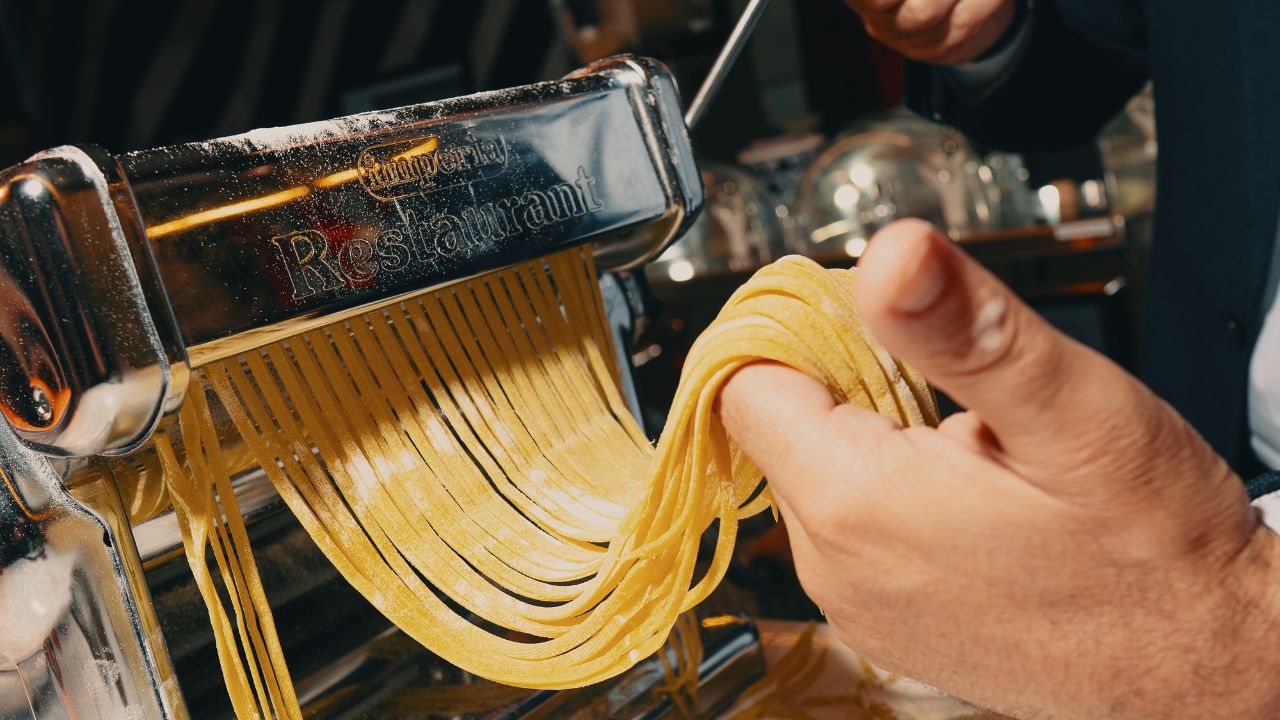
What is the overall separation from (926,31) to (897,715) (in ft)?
2.23

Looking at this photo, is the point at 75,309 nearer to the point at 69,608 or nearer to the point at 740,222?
the point at 69,608

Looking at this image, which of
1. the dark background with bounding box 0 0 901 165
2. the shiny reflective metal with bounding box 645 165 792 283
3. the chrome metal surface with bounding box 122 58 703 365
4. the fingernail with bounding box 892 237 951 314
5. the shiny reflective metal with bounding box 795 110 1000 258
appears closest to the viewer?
the fingernail with bounding box 892 237 951 314

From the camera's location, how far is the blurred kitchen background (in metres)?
2.16

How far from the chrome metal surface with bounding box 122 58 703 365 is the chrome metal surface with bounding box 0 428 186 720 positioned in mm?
138

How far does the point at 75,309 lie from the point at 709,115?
3204 mm

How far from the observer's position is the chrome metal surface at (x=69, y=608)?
2.03 feet

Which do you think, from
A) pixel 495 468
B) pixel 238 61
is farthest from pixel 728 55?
pixel 238 61

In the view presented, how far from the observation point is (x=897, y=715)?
0.73m

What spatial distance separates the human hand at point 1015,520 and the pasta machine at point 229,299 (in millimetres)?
275

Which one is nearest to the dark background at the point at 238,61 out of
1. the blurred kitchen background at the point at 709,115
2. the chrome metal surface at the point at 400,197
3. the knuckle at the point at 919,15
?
the blurred kitchen background at the point at 709,115

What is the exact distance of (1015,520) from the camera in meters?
0.40

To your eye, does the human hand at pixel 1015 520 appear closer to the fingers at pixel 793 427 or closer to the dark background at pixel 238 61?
the fingers at pixel 793 427

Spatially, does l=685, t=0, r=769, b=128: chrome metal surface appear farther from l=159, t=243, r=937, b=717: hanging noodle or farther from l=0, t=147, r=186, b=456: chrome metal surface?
l=0, t=147, r=186, b=456: chrome metal surface

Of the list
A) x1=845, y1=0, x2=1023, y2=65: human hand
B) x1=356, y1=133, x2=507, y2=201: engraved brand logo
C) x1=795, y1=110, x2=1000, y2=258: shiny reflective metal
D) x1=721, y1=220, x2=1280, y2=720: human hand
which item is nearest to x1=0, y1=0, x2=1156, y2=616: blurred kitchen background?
x1=795, y1=110, x2=1000, y2=258: shiny reflective metal
